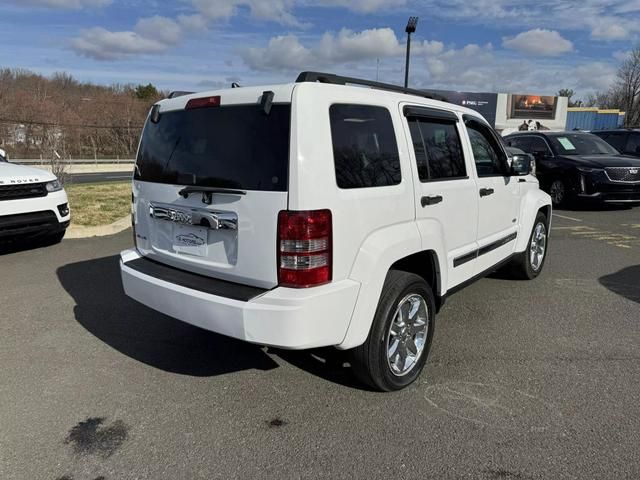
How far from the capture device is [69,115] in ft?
167

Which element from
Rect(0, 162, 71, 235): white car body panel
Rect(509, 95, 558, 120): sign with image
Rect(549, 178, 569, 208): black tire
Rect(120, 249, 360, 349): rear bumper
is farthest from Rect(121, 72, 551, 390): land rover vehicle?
Rect(509, 95, 558, 120): sign with image

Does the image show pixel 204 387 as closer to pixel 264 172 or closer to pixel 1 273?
pixel 264 172

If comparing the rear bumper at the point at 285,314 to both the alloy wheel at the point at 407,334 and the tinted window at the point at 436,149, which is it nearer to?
the alloy wheel at the point at 407,334

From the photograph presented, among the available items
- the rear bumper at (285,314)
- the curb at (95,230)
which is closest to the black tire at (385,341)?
the rear bumper at (285,314)

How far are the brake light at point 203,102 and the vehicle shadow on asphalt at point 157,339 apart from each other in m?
1.82

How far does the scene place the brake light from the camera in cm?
311

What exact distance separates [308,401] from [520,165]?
3093 millimetres

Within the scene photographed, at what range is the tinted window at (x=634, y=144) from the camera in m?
13.8

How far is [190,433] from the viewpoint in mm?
2854

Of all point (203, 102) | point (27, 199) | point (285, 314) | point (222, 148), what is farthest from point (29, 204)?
point (285, 314)

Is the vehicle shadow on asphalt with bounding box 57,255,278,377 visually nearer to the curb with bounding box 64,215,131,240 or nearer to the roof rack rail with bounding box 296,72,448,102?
the roof rack rail with bounding box 296,72,448,102

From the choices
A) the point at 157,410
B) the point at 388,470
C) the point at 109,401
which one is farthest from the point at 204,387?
the point at 388,470

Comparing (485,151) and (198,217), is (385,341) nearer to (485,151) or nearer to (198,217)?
(198,217)

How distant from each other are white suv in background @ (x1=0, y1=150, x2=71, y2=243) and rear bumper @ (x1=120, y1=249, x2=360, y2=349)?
455cm
